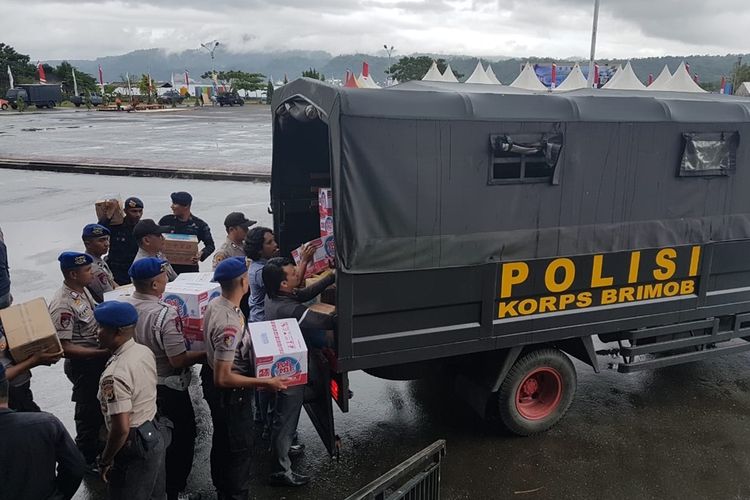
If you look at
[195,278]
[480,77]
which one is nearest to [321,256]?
[195,278]

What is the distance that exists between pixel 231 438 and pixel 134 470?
651mm

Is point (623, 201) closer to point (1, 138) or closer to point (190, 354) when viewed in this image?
point (190, 354)

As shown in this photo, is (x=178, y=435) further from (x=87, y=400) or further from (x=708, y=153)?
(x=708, y=153)

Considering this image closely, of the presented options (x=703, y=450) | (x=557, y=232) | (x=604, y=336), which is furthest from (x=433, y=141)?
(x=703, y=450)

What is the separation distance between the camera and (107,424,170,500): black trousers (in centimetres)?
298

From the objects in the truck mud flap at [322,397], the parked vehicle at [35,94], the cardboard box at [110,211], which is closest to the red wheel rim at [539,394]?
the truck mud flap at [322,397]

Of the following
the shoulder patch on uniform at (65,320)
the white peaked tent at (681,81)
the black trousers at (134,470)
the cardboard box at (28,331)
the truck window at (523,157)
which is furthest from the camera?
the white peaked tent at (681,81)

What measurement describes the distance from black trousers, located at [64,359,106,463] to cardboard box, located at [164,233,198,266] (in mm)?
1821

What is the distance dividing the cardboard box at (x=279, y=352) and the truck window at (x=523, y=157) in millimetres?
1761

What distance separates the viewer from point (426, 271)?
3.94 meters

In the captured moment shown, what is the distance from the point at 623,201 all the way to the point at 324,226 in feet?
8.11

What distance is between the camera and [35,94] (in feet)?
175

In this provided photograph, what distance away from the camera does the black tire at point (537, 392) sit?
4.53 m

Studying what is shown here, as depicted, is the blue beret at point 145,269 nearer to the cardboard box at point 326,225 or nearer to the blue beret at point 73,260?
Answer: the blue beret at point 73,260
